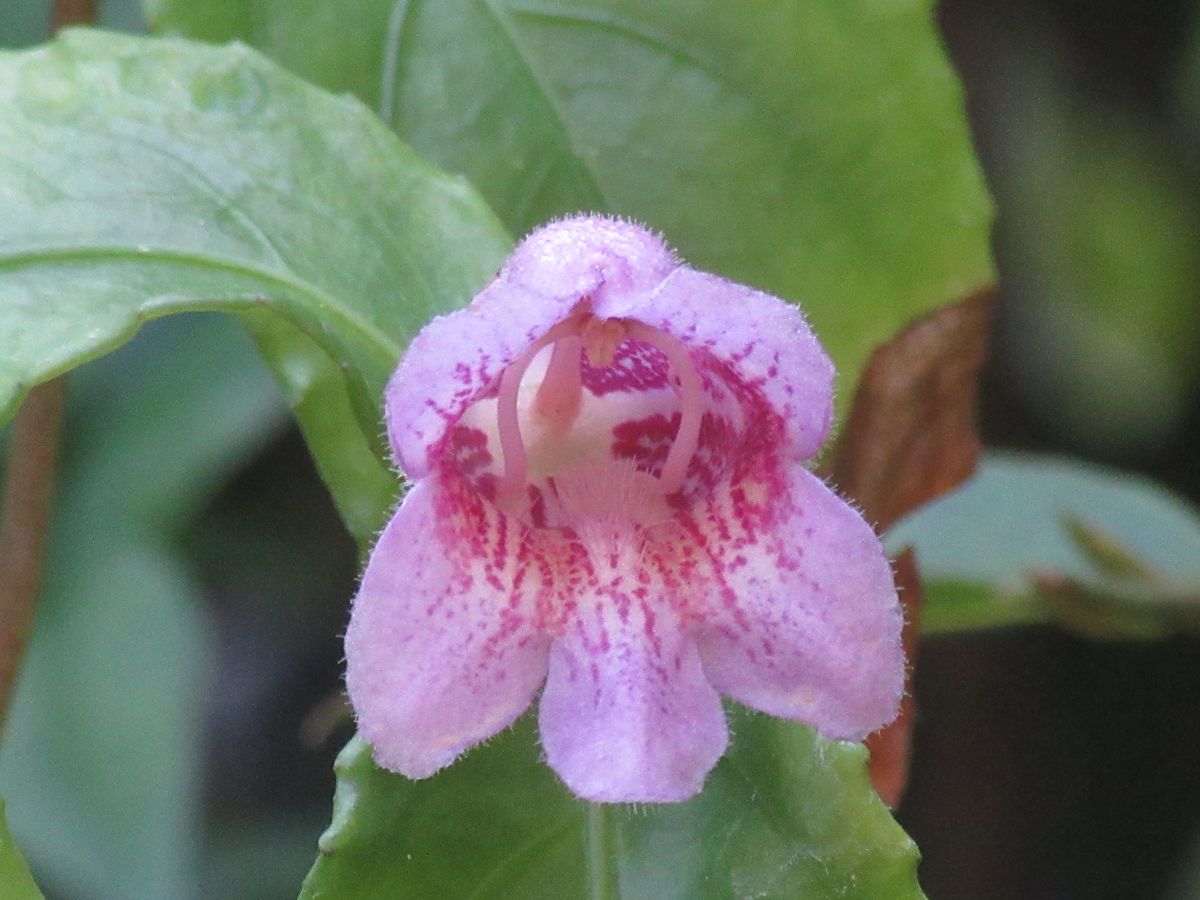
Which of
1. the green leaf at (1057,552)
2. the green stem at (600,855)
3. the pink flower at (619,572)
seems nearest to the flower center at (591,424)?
the pink flower at (619,572)

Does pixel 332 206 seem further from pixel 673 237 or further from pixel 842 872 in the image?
pixel 842 872

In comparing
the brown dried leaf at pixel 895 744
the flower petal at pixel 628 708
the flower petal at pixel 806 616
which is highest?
the flower petal at pixel 806 616

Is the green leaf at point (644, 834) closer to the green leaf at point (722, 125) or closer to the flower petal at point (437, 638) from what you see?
the flower petal at point (437, 638)

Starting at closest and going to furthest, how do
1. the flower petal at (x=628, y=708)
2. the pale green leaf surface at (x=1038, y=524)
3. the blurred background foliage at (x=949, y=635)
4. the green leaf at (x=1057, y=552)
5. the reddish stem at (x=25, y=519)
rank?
1. the flower petal at (x=628, y=708)
2. the reddish stem at (x=25, y=519)
3. the green leaf at (x=1057, y=552)
4. the pale green leaf surface at (x=1038, y=524)
5. the blurred background foliage at (x=949, y=635)

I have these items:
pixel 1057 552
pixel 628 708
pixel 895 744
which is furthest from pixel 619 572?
pixel 1057 552

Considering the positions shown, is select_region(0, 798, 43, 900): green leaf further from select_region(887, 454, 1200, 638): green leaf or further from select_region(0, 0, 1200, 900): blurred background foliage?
select_region(0, 0, 1200, 900): blurred background foliage

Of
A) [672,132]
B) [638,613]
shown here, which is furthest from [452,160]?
[638,613]

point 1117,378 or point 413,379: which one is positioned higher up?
point 413,379

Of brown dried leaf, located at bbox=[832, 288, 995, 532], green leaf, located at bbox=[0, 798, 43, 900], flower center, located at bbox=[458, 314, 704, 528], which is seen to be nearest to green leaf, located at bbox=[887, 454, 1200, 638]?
brown dried leaf, located at bbox=[832, 288, 995, 532]
